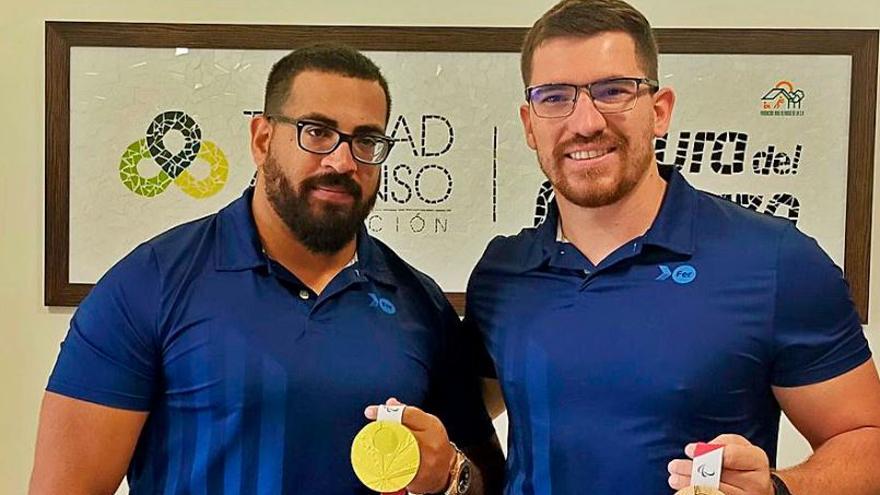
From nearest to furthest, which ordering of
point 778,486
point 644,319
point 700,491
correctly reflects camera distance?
point 700,491 → point 778,486 → point 644,319

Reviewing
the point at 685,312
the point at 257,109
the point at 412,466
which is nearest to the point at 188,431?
the point at 412,466

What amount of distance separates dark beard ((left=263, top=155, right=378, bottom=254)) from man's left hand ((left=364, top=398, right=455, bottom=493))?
28 centimetres

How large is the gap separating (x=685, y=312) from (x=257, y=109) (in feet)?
4.45

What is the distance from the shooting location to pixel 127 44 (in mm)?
2316

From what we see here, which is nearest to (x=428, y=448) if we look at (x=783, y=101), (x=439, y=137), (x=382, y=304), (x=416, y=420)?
(x=416, y=420)

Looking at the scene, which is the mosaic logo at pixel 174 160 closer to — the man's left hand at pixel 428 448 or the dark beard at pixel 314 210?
the dark beard at pixel 314 210

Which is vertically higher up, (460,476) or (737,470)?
(737,470)

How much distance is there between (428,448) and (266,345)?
290mm

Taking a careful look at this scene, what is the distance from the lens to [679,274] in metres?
1.36

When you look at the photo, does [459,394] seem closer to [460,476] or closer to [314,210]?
[460,476]

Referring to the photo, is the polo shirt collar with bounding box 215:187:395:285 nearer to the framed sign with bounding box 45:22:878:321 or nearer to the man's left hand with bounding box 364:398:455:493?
the man's left hand with bounding box 364:398:455:493

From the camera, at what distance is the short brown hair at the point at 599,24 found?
1392mm

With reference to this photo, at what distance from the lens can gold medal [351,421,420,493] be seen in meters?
1.29

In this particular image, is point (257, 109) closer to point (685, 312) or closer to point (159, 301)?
point (159, 301)
